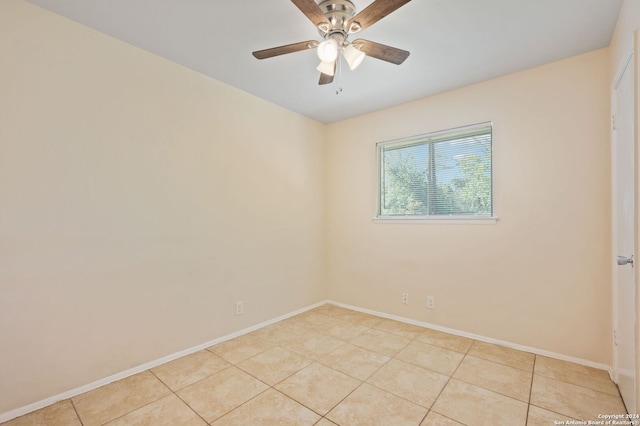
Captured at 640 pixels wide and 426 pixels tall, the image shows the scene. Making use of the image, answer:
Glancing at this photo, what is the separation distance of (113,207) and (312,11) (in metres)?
1.85

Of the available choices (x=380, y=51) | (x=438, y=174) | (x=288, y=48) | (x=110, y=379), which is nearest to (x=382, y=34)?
(x=380, y=51)

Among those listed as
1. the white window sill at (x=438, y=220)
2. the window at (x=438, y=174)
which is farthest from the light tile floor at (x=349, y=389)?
the window at (x=438, y=174)

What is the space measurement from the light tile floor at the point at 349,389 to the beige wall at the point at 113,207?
0.29 metres

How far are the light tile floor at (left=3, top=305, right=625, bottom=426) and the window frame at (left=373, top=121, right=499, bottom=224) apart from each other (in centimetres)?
113

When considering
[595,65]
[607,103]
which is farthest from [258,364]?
[595,65]

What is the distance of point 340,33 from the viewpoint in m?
1.69

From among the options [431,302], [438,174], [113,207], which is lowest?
[431,302]

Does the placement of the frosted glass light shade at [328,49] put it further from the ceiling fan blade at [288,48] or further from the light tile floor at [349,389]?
the light tile floor at [349,389]

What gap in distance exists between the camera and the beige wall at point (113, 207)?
68.2 inches

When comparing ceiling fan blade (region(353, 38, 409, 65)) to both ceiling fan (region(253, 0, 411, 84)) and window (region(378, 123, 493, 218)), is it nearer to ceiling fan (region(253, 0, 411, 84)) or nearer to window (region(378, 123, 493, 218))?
ceiling fan (region(253, 0, 411, 84))

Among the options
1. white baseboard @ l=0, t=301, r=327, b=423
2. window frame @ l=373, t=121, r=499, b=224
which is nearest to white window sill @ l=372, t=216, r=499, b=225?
window frame @ l=373, t=121, r=499, b=224

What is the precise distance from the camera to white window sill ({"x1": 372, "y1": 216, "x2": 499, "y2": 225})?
2676 mm

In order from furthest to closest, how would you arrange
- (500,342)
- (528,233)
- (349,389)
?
1. (500,342)
2. (528,233)
3. (349,389)

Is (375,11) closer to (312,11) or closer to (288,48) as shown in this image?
(312,11)
